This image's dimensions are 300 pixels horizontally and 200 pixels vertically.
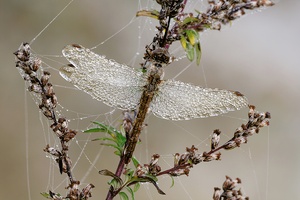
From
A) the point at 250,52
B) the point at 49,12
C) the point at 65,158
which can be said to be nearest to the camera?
the point at 65,158

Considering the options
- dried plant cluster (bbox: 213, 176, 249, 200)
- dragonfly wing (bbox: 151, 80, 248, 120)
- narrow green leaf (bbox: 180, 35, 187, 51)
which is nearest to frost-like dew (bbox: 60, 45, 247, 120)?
dragonfly wing (bbox: 151, 80, 248, 120)

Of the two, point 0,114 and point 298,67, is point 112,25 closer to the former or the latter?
point 0,114

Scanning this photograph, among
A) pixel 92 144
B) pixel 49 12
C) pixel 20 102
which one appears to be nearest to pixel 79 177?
pixel 92 144

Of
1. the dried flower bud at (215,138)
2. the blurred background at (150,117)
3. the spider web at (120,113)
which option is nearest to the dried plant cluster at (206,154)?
the dried flower bud at (215,138)

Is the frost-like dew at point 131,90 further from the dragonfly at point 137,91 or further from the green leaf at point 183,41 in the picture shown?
the green leaf at point 183,41

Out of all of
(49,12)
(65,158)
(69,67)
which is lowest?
(65,158)

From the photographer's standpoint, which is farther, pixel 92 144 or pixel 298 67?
pixel 298 67
